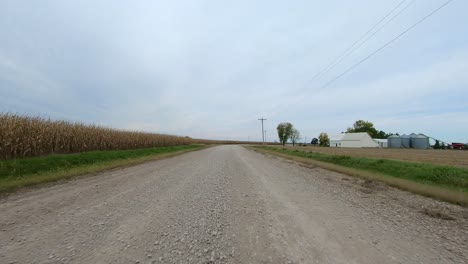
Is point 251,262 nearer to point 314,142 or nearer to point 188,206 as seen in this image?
point 188,206

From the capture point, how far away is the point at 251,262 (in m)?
3.06

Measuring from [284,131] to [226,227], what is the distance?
13443 centimetres

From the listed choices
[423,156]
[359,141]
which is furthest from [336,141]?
[423,156]

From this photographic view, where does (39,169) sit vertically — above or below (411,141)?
below

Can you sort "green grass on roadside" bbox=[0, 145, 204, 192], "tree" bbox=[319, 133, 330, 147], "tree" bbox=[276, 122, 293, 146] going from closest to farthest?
"green grass on roadside" bbox=[0, 145, 204, 192]
"tree" bbox=[319, 133, 330, 147]
"tree" bbox=[276, 122, 293, 146]

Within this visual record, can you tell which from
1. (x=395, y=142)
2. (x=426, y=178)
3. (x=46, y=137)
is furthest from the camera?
(x=395, y=142)

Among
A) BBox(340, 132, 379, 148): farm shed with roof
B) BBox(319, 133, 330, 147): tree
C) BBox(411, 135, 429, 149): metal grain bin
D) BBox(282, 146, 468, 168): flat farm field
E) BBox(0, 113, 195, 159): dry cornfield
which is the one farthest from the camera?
BBox(319, 133, 330, 147): tree

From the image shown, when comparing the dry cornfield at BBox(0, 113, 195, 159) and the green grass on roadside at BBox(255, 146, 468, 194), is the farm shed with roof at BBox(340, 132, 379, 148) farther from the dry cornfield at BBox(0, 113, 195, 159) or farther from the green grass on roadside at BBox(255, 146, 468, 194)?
the dry cornfield at BBox(0, 113, 195, 159)

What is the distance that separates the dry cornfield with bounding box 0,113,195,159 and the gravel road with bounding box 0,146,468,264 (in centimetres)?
699

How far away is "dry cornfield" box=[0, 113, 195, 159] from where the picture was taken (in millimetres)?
12211

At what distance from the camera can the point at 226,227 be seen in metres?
4.28

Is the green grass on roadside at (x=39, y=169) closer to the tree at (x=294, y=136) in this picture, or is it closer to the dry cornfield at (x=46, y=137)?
the dry cornfield at (x=46, y=137)

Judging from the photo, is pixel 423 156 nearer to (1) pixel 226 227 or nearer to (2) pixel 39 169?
(1) pixel 226 227

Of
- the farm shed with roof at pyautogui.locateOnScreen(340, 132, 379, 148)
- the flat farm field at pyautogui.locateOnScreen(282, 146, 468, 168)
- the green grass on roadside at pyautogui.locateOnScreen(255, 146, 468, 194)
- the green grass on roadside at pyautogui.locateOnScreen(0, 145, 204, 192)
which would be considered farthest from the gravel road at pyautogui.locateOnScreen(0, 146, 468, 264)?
the farm shed with roof at pyautogui.locateOnScreen(340, 132, 379, 148)
